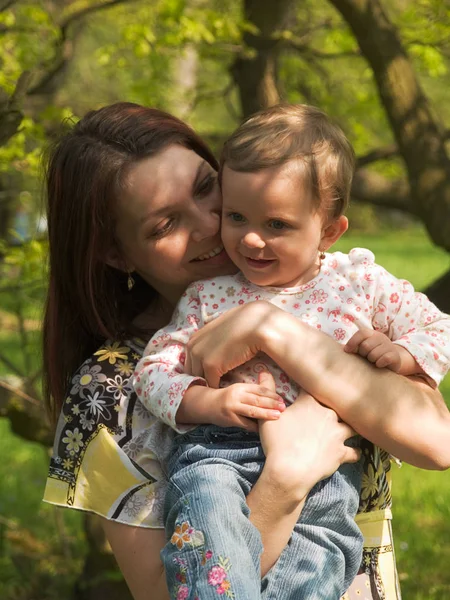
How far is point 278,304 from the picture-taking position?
2270 millimetres

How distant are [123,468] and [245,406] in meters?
0.37

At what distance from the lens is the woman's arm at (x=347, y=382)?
6.69 feet

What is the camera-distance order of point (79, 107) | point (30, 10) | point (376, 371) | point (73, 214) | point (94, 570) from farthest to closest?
point (79, 107)
point (30, 10)
point (94, 570)
point (73, 214)
point (376, 371)

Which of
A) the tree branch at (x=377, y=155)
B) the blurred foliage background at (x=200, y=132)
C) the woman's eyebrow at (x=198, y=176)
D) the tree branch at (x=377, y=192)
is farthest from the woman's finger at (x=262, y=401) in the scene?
the tree branch at (x=377, y=192)

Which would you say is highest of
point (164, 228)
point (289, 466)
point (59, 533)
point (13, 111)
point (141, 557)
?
Result: point (13, 111)

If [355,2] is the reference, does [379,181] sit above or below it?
below

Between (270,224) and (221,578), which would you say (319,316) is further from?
(221,578)

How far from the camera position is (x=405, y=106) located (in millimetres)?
3723

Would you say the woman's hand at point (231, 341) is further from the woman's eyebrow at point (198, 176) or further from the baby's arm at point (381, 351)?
the woman's eyebrow at point (198, 176)

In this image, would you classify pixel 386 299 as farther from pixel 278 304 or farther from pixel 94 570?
pixel 94 570

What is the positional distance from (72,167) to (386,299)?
2.85 ft

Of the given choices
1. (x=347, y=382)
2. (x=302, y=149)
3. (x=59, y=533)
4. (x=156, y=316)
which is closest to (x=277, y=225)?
(x=302, y=149)

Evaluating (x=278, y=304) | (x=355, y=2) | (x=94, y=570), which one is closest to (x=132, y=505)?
(x=278, y=304)

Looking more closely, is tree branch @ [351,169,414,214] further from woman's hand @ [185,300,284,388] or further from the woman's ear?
woman's hand @ [185,300,284,388]
